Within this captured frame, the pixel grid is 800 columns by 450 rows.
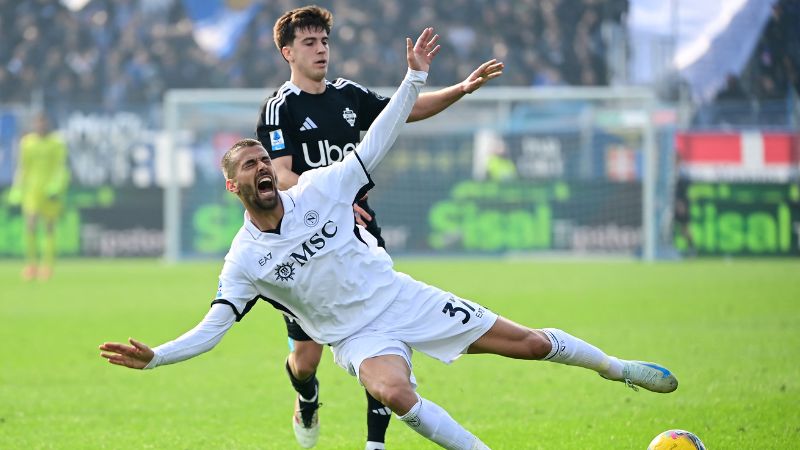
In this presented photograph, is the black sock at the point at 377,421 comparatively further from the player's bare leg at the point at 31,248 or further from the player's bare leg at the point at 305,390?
the player's bare leg at the point at 31,248

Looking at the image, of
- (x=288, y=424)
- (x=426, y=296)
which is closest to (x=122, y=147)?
(x=288, y=424)

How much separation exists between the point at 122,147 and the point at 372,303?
65.9ft

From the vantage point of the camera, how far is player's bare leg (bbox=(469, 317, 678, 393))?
18.8 feet

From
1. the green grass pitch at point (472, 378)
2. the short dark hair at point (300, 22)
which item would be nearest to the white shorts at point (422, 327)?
the green grass pitch at point (472, 378)

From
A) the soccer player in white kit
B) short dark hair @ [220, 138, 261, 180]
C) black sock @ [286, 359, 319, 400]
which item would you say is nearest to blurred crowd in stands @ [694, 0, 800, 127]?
black sock @ [286, 359, 319, 400]

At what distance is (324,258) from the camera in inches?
218

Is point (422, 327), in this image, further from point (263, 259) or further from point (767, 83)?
point (767, 83)

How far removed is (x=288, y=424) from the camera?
762 cm

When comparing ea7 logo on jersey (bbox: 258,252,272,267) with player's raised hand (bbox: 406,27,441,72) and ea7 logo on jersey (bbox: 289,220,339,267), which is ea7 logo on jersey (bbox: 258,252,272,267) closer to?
ea7 logo on jersey (bbox: 289,220,339,267)

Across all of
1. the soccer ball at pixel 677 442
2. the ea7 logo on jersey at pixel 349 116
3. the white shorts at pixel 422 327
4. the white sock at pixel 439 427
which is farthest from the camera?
the ea7 logo on jersey at pixel 349 116

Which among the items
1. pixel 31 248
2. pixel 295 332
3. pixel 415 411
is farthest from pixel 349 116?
pixel 31 248

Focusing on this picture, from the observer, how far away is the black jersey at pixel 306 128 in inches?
259

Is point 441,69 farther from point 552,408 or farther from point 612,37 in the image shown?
point 552,408

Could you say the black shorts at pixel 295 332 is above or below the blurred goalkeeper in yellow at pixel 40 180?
below
